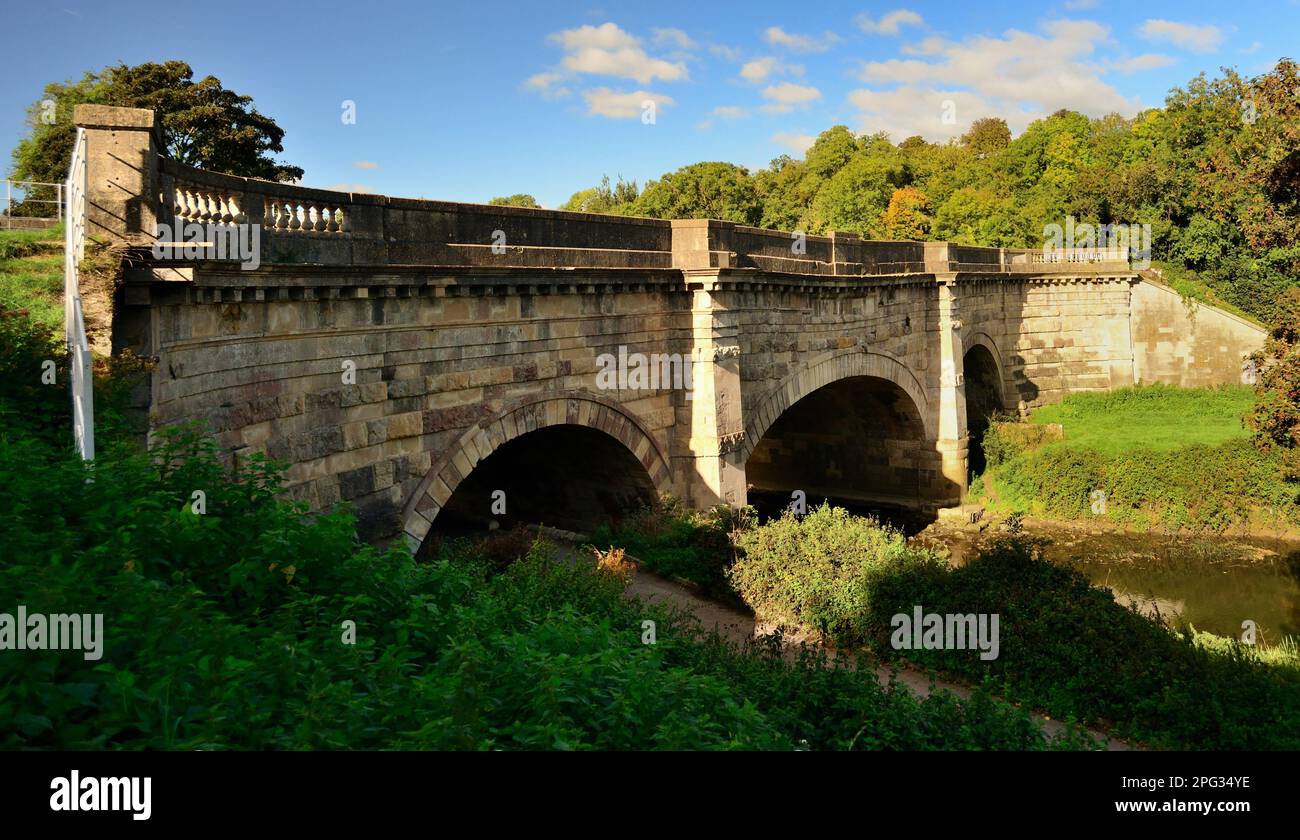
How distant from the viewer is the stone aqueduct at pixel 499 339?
24.8ft

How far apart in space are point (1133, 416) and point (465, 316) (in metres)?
25.9

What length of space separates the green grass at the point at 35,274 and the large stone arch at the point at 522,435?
3.76 meters

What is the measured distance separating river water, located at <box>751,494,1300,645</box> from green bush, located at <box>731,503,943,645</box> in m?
6.10

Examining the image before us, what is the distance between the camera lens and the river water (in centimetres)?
1711

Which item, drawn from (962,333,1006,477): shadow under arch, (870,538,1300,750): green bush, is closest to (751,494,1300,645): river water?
(870,538,1300,750): green bush

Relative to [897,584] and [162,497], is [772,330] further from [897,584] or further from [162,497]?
[162,497]

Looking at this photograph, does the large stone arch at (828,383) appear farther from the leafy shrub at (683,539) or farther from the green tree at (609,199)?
the green tree at (609,199)

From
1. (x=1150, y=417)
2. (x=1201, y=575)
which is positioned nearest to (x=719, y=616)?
(x=1201, y=575)

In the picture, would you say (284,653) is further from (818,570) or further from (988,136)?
(988,136)

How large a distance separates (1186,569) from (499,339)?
16.2 m

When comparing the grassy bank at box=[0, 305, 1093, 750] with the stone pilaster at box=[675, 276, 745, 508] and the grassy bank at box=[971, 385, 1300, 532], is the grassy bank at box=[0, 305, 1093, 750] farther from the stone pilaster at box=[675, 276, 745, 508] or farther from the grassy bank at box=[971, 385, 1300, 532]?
the grassy bank at box=[971, 385, 1300, 532]

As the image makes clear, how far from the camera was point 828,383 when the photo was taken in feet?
64.0
